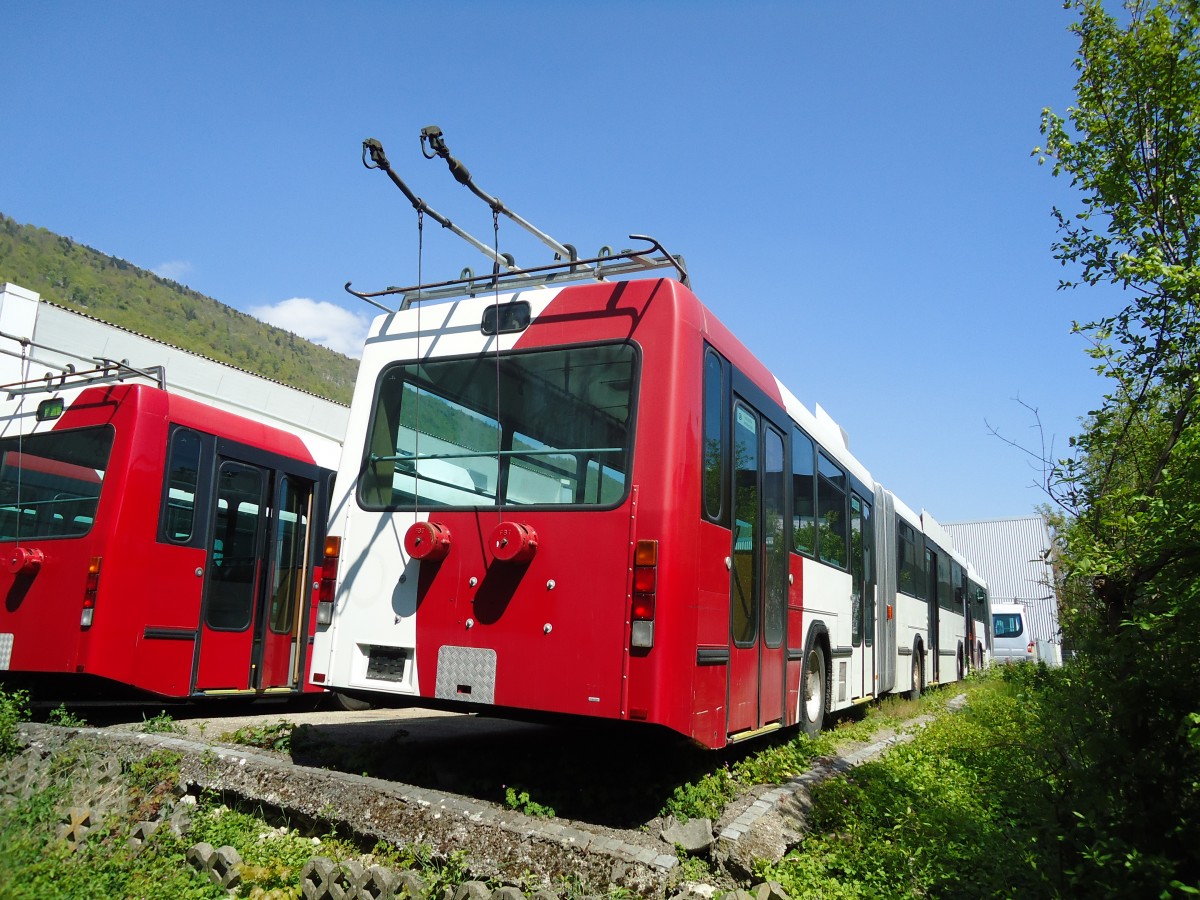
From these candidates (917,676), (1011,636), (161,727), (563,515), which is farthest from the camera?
(1011,636)

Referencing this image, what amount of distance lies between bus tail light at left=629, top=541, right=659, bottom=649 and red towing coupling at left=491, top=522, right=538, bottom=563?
67 centimetres

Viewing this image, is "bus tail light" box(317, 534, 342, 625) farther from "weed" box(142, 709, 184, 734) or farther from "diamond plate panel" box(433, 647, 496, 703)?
"weed" box(142, 709, 184, 734)

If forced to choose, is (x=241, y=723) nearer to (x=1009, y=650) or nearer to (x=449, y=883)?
(x=449, y=883)

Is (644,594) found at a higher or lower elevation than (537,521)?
lower

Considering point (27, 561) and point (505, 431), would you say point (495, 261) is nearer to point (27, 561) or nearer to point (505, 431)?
point (505, 431)

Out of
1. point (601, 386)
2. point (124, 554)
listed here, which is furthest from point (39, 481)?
point (601, 386)

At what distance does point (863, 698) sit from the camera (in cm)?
1028

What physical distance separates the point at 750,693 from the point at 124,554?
18.3 feet

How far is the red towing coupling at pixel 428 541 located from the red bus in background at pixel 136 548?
6.88ft

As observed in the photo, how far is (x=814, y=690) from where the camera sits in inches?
328

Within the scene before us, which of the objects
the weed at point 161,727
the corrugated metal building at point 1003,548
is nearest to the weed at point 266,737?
the weed at point 161,727

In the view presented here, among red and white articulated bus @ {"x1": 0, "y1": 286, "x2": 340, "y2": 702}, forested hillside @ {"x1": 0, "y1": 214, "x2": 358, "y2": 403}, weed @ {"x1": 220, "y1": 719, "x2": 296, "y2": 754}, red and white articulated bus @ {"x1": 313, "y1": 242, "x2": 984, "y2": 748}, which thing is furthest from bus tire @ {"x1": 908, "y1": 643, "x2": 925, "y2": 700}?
forested hillside @ {"x1": 0, "y1": 214, "x2": 358, "y2": 403}

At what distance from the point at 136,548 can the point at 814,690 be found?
6.25 m

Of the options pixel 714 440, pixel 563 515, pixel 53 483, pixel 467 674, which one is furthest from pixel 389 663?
pixel 53 483
